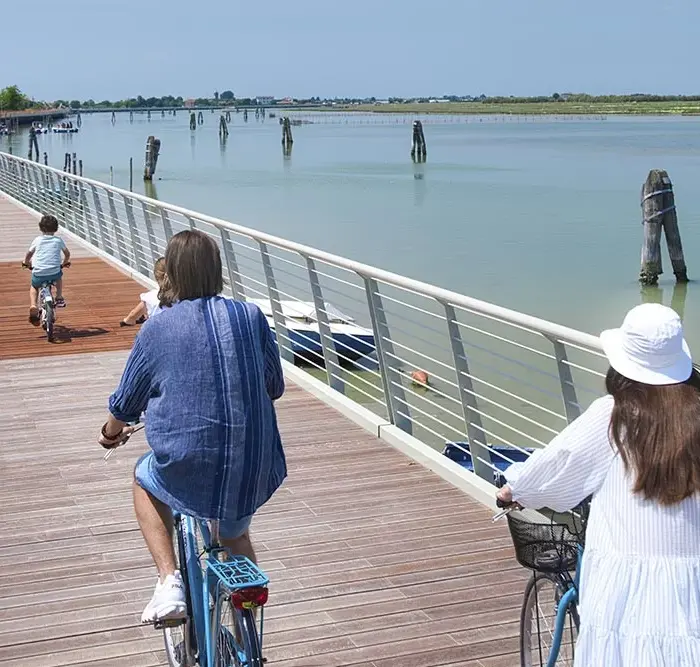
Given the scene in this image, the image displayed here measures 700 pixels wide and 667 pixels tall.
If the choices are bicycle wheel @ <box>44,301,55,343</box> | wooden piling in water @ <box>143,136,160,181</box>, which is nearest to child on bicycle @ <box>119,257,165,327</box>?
bicycle wheel @ <box>44,301,55,343</box>

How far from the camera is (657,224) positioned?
82.4 ft

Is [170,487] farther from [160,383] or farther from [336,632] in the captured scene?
[336,632]

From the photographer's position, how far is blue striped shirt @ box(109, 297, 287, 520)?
3174 mm

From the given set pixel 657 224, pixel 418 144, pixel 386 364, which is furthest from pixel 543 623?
pixel 418 144

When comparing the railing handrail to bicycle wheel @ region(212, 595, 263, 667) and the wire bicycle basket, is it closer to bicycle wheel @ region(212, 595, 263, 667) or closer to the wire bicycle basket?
the wire bicycle basket

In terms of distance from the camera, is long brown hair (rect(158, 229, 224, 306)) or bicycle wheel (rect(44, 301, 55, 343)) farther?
bicycle wheel (rect(44, 301, 55, 343))

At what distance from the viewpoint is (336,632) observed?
4.36 m

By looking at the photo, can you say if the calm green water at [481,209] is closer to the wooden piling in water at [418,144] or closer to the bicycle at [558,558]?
the wooden piling in water at [418,144]

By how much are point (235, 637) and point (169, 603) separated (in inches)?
11.7

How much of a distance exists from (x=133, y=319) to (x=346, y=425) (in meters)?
1.67

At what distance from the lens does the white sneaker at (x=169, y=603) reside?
326 cm

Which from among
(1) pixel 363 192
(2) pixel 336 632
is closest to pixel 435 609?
(2) pixel 336 632

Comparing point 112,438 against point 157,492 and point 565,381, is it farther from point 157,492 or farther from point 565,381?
point 565,381

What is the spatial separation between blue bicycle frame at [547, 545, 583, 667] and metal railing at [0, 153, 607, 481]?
115cm
